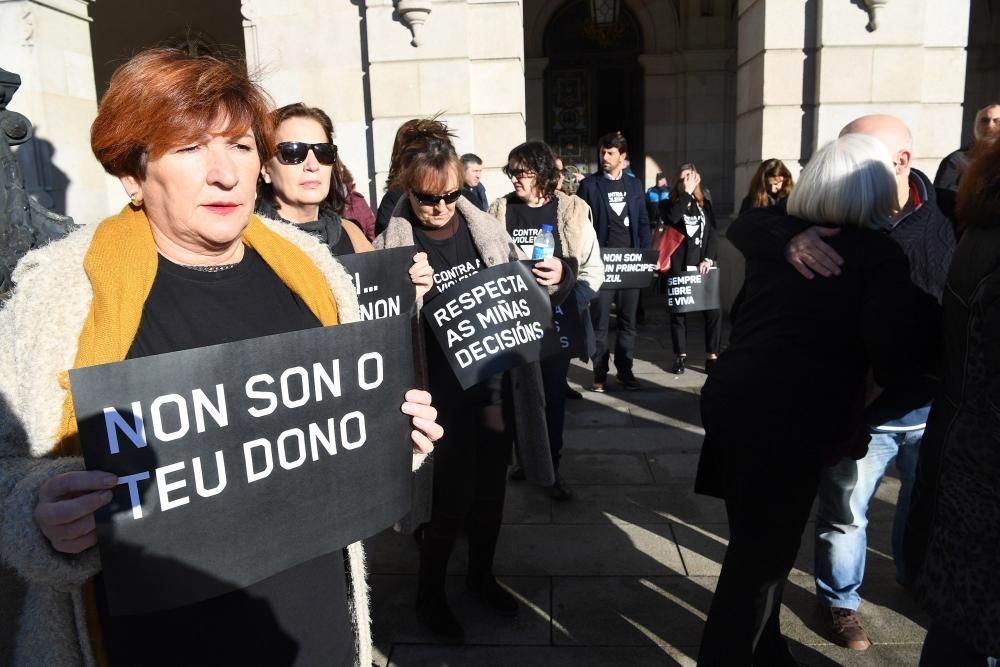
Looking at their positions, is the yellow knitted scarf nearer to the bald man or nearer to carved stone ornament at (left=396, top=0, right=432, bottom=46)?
the bald man

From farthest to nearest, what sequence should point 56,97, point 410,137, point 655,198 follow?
point 655,198 < point 56,97 < point 410,137

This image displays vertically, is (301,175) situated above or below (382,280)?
above

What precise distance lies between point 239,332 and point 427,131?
1.85 meters

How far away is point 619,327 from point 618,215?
997 millimetres

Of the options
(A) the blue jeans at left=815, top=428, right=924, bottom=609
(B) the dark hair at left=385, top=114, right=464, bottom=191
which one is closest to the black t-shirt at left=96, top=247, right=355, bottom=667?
(B) the dark hair at left=385, top=114, right=464, bottom=191

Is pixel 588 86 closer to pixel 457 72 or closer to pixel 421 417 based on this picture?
pixel 457 72

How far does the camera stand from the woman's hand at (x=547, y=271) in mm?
3279

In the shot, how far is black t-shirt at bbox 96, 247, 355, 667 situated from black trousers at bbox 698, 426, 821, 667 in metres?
1.30

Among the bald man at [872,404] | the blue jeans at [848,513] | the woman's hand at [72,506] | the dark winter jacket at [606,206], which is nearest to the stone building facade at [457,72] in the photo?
the dark winter jacket at [606,206]

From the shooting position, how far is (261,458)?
1.44 meters

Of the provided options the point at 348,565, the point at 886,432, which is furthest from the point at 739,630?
the point at 348,565

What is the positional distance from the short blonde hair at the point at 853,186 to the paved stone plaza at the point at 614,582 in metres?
0.48

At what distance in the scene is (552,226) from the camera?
441cm

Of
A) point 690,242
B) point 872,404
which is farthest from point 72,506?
point 690,242
